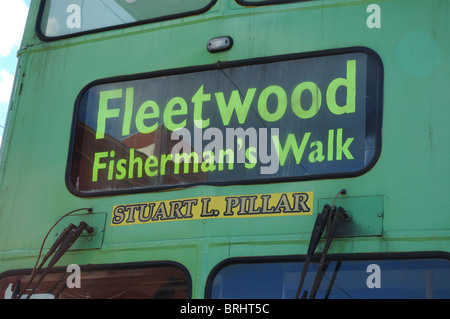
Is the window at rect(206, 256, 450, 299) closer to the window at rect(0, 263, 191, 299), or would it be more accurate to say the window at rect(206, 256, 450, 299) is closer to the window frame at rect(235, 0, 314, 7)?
the window at rect(0, 263, 191, 299)

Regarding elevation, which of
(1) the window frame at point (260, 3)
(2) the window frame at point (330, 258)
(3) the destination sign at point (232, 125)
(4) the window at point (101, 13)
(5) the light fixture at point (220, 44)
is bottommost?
(2) the window frame at point (330, 258)

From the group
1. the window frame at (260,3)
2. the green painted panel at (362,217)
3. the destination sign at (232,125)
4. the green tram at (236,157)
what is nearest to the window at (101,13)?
the green tram at (236,157)

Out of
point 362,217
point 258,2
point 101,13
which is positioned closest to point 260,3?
point 258,2

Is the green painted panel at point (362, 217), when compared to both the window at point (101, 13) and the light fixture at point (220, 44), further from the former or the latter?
the window at point (101, 13)

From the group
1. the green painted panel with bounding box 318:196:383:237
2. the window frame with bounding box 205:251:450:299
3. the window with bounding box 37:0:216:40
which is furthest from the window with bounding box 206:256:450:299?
the window with bounding box 37:0:216:40

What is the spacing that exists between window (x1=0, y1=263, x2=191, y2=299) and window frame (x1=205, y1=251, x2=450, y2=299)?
0.12 metres

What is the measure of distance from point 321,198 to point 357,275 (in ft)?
1.26

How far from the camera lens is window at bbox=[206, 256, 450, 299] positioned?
317 centimetres

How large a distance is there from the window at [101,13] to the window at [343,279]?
58.4 inches

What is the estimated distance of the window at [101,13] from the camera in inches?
167

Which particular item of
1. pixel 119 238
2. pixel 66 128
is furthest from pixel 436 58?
pixel 66 128

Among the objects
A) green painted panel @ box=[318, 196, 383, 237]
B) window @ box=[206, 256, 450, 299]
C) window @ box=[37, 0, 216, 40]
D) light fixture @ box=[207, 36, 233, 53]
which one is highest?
window @ box=[37, 0, 216, 40]

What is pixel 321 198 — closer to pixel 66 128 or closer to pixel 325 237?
pixel 325 237

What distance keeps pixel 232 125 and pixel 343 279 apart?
947mm
